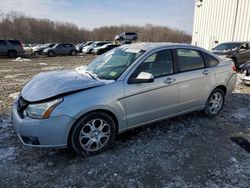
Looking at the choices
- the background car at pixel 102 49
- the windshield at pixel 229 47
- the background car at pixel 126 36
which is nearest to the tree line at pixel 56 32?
the background car at pixel 126 36

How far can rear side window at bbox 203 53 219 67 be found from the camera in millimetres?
4547

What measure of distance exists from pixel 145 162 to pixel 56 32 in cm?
7051

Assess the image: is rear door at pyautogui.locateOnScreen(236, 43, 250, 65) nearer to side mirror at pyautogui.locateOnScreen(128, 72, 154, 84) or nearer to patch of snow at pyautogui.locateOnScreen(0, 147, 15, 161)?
side mirror at pyautogui.locateOnScreen(128, 72, 154, 84)

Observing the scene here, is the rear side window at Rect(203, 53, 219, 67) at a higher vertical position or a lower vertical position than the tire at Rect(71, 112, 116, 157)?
higher

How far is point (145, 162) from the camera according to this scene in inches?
128

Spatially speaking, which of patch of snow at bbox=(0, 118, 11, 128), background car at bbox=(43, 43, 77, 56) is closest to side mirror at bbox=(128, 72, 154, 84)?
patch of snow at bbox=(0, 118, 11, 128)

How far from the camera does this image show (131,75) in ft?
11.4

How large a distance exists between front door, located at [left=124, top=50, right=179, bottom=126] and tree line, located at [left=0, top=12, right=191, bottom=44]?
60.3 meters

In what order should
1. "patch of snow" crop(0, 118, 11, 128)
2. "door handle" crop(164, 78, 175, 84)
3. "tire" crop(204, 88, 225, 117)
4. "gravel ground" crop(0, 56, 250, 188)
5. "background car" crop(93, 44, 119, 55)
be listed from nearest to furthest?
"gravel ground" crop(0, 56, 250, 188)
"door handle" crop(164, 78, 175, 84)
"patch of snow" crop(0, 118, 11, 128)
"tire" crop(204, 88, 225, 117)
"background car" crop(93, 44, 119, 55)

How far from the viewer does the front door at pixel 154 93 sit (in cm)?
349

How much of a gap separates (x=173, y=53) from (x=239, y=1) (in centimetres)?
1588

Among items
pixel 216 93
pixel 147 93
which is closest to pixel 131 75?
pixel 147 93

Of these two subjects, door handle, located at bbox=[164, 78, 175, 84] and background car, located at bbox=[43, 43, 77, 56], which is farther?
background car, located at bbox=[43, 43, 77, 56]

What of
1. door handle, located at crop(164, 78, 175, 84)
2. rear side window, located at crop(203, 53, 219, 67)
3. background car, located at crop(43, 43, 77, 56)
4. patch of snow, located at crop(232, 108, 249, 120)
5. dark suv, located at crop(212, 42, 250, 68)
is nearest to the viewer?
door handle, located at crop(164, 78, 175, 84)
